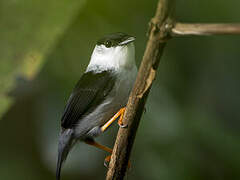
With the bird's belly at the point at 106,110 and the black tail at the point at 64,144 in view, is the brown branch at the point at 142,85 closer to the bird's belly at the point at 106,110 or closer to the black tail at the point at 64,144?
the bird's belly at the point at 106,110

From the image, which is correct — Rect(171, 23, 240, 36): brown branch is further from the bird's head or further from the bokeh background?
the bird's head

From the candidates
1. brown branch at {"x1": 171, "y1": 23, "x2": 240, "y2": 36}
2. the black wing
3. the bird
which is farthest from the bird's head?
brown branch at {"x1": 171, "y1": 23, "x2": 240, "y2": 36}

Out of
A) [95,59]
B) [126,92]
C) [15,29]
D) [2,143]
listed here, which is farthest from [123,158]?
[2,143]

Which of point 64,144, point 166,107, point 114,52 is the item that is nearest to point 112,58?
point 114,52

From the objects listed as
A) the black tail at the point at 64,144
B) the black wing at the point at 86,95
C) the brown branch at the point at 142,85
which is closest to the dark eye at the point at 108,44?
the black wing at the point at 86,95

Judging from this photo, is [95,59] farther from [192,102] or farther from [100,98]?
[192,102]

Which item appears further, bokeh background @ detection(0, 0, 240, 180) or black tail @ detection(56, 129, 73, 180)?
black tail @ detection(56, 129, 73, 180)
